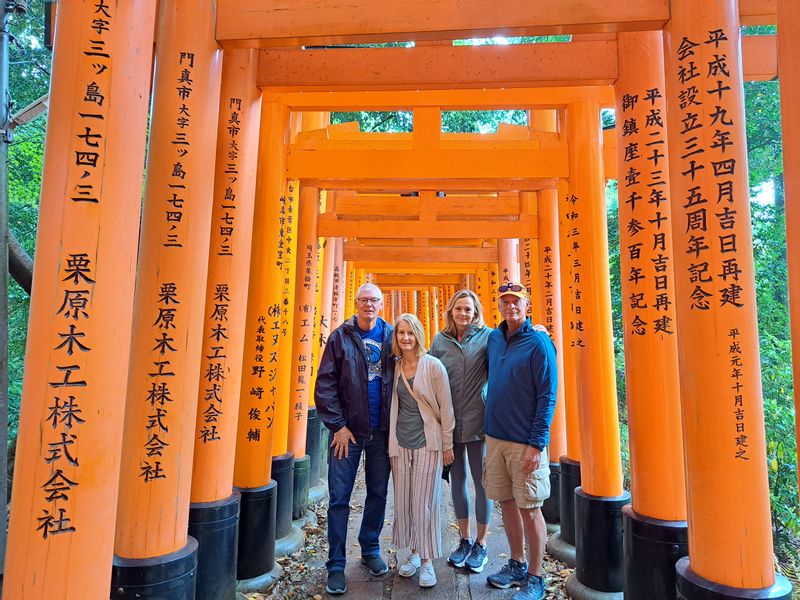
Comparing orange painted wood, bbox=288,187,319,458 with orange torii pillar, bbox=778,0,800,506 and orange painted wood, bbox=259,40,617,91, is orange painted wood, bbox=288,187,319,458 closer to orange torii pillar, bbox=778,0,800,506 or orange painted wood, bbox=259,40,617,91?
orange painted wood, bbox=259,40,617,91

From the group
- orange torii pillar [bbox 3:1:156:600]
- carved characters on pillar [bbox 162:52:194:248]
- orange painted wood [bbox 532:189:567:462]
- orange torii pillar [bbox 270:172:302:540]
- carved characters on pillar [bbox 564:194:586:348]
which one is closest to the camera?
orange torii pillar [bbox 3:1:156:600]

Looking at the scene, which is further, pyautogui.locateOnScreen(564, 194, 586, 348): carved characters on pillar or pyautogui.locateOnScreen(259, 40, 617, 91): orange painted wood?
pyautogui.locateOnScreen(564, 194, 586, 348): carved characters on pillar

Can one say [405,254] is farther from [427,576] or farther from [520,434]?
[427,576]

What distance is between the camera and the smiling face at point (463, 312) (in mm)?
3584

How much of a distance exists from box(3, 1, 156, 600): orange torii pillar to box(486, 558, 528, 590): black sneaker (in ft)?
7.43

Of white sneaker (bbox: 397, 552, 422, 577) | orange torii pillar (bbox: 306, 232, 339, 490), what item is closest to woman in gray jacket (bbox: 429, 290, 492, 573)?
white sneaker (bbox: 397, 552, 422, 577)

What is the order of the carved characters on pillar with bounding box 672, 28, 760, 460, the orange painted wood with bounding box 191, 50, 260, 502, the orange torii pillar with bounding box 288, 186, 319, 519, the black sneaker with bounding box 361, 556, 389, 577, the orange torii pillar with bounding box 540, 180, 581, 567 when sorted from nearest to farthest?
1. the carved characters on pillar with bounding box 672, 28, 760, 460
2. the orange painted wood with bounding box 191, 50, 260, 502
3. the black sneaker with bounding box 361, 556, 389, 577
4. the orange torii pillar with bounding box 540, 180, 581, 567
5. the orange torii pillar with bounding box 288, 186, 319, 519

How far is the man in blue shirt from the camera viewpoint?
3.06 meters

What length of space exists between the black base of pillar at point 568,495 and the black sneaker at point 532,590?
105cm

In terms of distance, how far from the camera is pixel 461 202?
7.07 m

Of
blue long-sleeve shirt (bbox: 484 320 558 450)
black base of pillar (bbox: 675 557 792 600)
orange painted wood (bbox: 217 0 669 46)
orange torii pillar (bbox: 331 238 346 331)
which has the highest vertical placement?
orange painted wood (bbox: 217 0 669 46)

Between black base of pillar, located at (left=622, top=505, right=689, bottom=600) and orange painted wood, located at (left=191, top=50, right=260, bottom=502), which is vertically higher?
orange painted wood, located at (left=191, top=50, right=260, bottom=502)

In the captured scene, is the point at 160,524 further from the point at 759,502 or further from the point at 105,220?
the point at 759,502

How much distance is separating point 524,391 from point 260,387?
1889 mm
